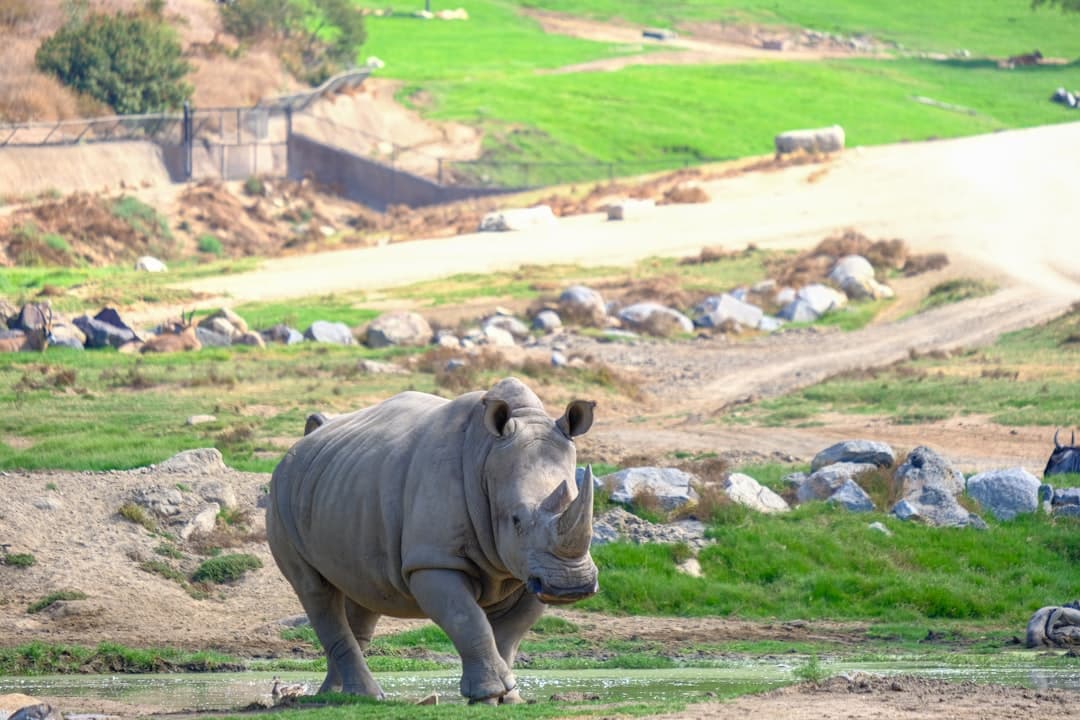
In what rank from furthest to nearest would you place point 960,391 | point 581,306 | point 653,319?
point 581,306 < point 653,319 < point 960,391

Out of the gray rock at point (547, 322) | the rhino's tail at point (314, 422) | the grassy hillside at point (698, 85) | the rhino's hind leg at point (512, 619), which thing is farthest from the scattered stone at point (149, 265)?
the rhino's hind leg at point (512, 619)

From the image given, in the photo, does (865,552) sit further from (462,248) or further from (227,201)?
(227,201)

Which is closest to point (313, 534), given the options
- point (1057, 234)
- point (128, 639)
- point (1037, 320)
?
point (128, 639)

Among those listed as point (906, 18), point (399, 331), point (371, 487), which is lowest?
point (906, 18)

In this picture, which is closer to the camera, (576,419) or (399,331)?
(576,419)

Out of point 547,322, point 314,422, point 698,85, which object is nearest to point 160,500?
point 314,422

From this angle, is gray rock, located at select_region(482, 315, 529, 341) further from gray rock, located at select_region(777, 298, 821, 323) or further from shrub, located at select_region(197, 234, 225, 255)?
shrub, located at select_region(197, 234, 225, 255)

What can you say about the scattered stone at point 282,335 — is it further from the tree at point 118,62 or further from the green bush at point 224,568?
the tree at point 118,62

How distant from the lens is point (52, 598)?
18078mm

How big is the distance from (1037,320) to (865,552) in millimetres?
23721

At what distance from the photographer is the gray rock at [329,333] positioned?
128ft

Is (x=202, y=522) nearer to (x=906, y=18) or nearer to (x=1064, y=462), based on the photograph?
(x=1064, y=462)

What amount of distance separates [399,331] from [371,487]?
2734cm

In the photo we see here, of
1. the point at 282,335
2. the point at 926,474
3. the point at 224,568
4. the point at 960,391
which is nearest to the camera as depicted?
the point at 224,568
